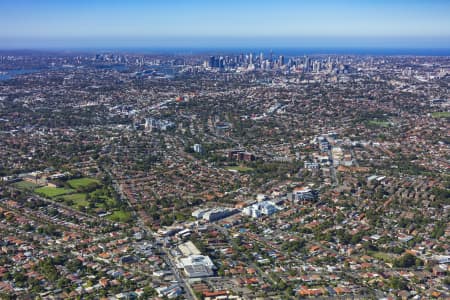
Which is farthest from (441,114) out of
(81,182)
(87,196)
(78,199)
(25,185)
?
(25,185)

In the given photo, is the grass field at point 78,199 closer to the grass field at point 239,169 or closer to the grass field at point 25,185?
the grass field at point 25,185

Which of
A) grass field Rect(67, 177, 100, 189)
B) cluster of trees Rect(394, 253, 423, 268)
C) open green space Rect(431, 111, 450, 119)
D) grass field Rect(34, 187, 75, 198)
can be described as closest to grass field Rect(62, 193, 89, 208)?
grass field Rect(34, 187, 75, 198)

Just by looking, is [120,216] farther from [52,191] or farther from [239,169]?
[239,169]

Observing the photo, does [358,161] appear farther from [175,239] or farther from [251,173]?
[175,239]

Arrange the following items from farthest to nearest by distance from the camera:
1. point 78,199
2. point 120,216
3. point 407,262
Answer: point 78,199
point 120,216
point 407,262

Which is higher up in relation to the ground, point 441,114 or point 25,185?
point 441,114

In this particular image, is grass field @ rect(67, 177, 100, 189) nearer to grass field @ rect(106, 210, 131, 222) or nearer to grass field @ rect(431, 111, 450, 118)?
grass field @ rect(106, 210, 131, 222)

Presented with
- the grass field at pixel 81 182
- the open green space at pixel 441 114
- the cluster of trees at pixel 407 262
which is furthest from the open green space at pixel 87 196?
the open green space at pixel 441 114
